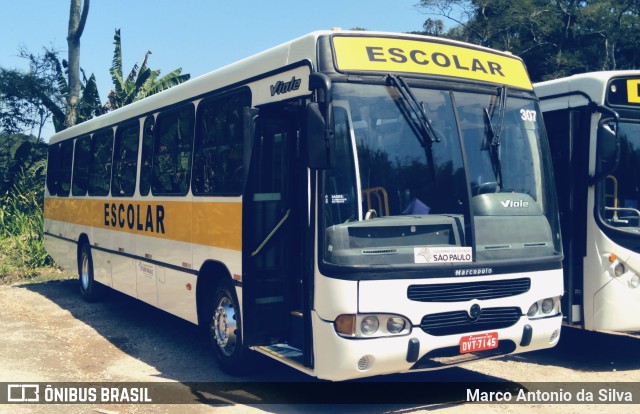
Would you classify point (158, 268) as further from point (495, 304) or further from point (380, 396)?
point (495, 304)

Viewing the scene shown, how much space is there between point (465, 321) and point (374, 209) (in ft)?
3.96

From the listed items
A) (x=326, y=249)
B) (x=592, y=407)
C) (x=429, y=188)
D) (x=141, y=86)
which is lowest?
(x=592, y=407)

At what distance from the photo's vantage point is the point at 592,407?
6320 millimetres

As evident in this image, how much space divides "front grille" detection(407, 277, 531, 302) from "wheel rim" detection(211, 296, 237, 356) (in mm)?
2188

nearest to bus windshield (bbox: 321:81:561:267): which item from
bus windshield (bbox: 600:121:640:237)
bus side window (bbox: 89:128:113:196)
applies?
bus windshield (bbox: 600:121:640:237)

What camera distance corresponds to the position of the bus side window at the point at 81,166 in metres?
12.4

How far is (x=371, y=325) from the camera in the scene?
5496 millimetres

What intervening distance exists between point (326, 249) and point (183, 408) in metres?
2.08

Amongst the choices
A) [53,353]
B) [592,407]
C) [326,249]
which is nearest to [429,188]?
[326,249]

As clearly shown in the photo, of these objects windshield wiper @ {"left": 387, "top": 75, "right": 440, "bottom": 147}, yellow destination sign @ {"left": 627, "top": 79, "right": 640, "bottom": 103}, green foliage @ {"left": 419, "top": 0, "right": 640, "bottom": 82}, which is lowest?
windshield wiper @ {"left": 387, "top": 75, "right": 440, "bottom": 147}

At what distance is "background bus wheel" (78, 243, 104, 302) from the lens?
12.2 meters

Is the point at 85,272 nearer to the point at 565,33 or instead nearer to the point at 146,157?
the point at 146,157

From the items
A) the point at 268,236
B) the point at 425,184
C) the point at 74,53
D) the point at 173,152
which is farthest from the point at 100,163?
the point at 74,53

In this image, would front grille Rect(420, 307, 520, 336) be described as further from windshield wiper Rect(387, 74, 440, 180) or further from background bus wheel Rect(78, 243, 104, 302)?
background bus wheel Rect(78, 243, 104, 302)
